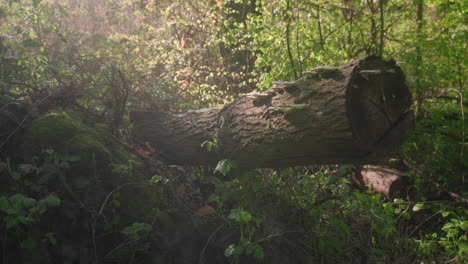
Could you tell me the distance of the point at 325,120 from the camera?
2.31 meters

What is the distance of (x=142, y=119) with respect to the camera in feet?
12.7

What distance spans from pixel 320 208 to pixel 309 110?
4.14 feet

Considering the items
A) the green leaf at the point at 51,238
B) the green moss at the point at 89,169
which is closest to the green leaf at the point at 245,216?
the green moss at the point at 89,169

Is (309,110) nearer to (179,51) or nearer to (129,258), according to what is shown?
(129,258)

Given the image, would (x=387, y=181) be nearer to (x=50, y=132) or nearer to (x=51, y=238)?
(x=51, y=238)

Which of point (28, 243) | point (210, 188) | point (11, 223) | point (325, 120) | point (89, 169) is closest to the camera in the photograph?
point (11, 223)

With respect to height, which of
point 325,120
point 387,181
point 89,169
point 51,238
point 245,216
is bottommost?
point 387,181

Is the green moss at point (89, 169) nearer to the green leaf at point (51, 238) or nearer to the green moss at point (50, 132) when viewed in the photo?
the green moss at point (50, 132)

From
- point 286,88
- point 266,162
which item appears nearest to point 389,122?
point 286,88

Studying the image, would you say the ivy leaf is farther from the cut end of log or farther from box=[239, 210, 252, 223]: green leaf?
the cut end of log

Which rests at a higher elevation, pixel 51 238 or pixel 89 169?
pixel 89 169

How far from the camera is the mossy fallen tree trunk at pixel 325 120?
89.7 inches

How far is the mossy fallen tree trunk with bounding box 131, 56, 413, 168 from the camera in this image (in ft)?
7.47

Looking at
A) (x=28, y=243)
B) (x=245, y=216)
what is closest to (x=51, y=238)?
(x=28, y=243)
